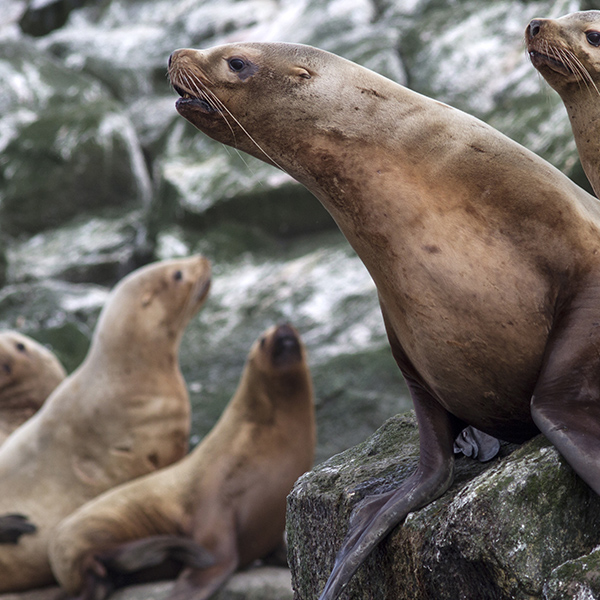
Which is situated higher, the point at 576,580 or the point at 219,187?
the point at 576,580

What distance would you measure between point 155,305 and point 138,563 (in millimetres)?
2142

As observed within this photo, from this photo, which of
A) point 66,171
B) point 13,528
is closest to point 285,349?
point 13,528

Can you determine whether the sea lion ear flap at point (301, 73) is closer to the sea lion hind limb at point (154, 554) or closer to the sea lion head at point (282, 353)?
the sea lion head at point (282, 353)

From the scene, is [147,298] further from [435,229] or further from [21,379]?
[435,229]

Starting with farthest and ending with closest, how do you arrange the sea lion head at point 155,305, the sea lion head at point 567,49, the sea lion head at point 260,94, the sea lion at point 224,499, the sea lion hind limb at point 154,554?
the sea lion head at point 155,305 < the sea lion at point 224,499 < the sea lion hind limb at point 154,554 < the sea lion head at point 567,49 < the sea lion head at point 260,94

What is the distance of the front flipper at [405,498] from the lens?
1.94 metres

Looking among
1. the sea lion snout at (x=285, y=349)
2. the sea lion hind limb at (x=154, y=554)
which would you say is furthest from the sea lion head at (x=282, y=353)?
the sea lion hind limb at (x=154, y=554)

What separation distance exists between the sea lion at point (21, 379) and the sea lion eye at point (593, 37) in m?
5.93

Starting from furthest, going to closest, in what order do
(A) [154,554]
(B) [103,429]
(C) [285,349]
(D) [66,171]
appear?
(D) [66,171] → (B) [103,429] → (C) [285,349] → (A) [154,554]

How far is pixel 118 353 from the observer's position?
634 centimetres

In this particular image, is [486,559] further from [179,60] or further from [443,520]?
[179,60]

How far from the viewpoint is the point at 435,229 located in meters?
2.05

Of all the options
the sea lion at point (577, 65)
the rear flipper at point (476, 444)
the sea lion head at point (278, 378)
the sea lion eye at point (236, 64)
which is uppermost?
the sea lion eye at point (236, 64)

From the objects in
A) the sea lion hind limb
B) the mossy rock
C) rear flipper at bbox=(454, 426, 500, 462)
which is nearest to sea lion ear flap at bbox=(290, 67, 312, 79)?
rear flipper at bbox=(454, 426, 500, 462)
